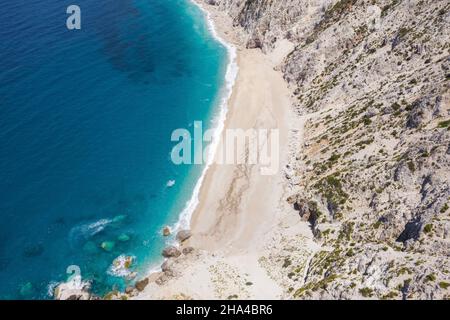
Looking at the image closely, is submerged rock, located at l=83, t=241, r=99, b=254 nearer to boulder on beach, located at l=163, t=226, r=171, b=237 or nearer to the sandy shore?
→ boulder on beach, located at l=163, t=226, r=171, b=237

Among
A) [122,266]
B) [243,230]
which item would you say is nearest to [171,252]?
[122,266]

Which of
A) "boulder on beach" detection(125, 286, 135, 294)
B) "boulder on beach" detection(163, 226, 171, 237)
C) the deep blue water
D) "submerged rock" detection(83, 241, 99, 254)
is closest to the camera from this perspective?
"boulder on beach" detection(125, 286, 135, 294)

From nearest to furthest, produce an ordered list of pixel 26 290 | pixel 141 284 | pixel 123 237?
pixel 141 284, pixel 26 290, pixel 123 237

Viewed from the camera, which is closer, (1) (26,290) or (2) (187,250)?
(1) (26,290)

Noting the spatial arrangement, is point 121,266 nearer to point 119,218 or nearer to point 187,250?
point 119,218

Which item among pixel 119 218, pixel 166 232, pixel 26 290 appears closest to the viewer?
pixel 26 290

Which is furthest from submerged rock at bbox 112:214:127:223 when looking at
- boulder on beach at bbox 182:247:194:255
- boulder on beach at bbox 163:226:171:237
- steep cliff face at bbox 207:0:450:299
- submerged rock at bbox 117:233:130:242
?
steep cliff face at bbox 207:0:450:299
